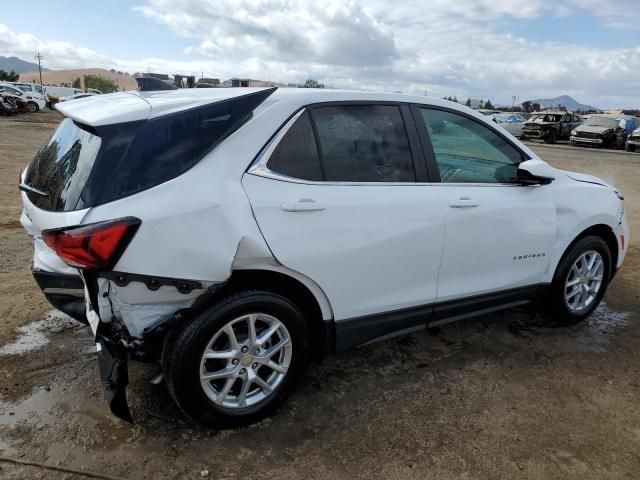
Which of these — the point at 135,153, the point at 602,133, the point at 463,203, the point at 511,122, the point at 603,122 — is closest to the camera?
the point at 135,153

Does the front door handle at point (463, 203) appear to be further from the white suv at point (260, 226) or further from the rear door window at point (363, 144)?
the rear door window at point (363, 144)

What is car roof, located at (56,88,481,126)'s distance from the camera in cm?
248

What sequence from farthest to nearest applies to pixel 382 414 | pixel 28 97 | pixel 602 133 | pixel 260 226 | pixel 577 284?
pixel 28 97 < pixel 602 133 < pixel 577 284 < pixel 382 414 < pixel 260 226

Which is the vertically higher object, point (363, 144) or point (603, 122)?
point (603, 122)

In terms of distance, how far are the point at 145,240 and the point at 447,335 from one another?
2.56 metres

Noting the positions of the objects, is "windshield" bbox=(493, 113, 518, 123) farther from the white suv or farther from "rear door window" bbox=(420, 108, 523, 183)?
the white suv

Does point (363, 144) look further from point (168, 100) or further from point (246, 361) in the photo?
point (246, 361)

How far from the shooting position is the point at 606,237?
14.3 ft

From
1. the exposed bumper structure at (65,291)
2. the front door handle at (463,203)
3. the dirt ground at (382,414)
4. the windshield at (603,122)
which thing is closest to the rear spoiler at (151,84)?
the exposed bumper structure at (65,291)

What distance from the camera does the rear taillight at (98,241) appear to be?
7.42ft

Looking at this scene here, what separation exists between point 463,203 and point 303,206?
3.74 ft

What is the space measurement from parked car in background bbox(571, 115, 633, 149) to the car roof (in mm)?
25629

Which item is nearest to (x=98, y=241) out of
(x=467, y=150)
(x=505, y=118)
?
(x=467, y=150)

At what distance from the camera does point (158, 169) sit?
2.41 meters
